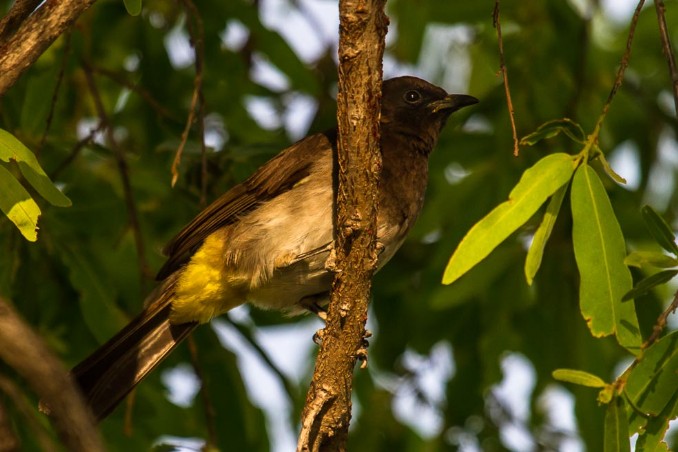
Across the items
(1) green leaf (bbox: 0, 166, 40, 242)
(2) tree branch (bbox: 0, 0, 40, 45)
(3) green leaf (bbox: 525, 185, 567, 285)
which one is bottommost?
(3) green leaf (bbox: 525, 185, 567, 285)

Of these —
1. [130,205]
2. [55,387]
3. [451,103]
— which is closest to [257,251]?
[130,205]

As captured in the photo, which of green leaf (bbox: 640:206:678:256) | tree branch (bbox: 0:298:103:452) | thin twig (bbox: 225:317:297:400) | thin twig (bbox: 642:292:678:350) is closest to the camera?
tree branch (bbox: 0:298:103:452)

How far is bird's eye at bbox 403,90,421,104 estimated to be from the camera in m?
5.37

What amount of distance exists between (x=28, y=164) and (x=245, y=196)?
1.91 meters

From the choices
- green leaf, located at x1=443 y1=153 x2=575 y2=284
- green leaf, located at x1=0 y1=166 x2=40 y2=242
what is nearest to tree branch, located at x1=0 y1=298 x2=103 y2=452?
green leaf, located at x1=0 y1=166 x2=40 y2=242

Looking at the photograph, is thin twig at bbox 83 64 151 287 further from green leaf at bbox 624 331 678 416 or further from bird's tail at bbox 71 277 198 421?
green leaf at bbox 624 331 678 416

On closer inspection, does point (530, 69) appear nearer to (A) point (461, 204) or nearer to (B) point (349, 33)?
(A) point (461, 204)

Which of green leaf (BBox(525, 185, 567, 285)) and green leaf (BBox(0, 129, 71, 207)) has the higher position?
green leaf (BBox(0, 129, 71, 207))

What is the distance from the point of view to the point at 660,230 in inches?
119

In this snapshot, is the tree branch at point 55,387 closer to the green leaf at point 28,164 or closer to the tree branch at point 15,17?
the green leaf at point 28,164

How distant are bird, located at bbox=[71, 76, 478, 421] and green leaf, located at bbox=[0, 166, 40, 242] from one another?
5.63 ft

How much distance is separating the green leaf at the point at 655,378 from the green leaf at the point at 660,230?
0.26m

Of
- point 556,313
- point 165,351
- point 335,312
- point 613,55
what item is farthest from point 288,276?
point 613,55

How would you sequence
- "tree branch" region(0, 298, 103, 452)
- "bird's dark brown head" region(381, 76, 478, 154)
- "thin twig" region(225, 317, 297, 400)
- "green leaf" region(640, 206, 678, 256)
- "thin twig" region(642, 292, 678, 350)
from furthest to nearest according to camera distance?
"bird's dark brown head" region(381, 76, 478, 154), "thin twig" region(225, 317, 297, 400), "green leaf" region(640, 206, 678, 256), "thin twig" region(642, 292, 678, 350), "tree branch" region(0, 298, 103, 452)
